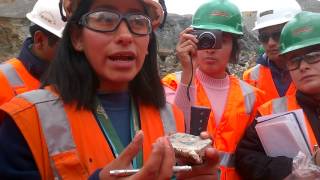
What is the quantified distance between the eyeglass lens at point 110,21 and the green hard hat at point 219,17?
2.07m

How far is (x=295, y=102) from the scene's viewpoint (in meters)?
3.26

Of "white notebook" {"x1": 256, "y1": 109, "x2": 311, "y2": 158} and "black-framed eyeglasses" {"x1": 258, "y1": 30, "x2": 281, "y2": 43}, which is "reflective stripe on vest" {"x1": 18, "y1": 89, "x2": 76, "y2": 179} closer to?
"white notebook" {"x1": 256, "y1": 109, "x2": 311, "y2": 158}

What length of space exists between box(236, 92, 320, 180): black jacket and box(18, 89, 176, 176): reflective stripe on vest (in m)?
1.45

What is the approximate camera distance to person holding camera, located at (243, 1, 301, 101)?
175 inches

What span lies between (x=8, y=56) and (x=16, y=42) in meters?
0.38

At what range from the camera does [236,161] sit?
3.24m

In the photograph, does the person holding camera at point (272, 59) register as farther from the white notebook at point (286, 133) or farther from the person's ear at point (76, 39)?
the person's ear at point (76, 39)

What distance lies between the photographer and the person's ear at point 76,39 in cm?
209

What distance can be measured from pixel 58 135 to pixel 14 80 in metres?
1.83

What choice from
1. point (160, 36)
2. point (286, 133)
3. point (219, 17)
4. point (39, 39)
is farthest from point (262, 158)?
point (160, 36)

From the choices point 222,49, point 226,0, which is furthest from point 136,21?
point 226,0

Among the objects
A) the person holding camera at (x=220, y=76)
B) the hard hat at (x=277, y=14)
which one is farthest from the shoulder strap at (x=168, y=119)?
the hard hat at (x=277, y=14)

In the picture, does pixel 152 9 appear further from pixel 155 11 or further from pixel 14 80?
pixel 14 80

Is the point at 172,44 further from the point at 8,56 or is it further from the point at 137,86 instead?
the point at 137,86
